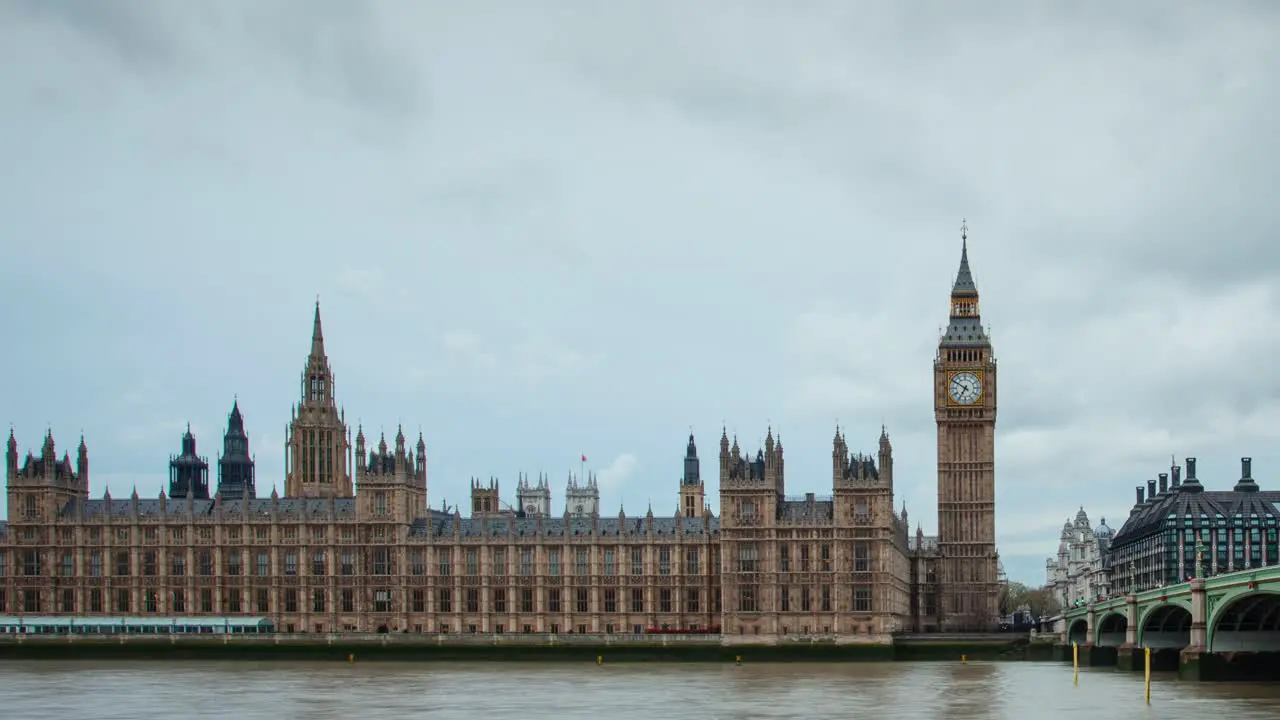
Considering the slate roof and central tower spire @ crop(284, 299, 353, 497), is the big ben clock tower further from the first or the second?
central tower spire @ crop(284, 299, 353, 497)

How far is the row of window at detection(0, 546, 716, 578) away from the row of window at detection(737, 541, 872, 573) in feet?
19.6

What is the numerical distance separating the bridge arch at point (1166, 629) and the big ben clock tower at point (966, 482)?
126ft

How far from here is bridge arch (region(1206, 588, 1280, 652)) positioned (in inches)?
3834

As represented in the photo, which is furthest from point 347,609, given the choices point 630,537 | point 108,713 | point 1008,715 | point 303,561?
point 1008,715

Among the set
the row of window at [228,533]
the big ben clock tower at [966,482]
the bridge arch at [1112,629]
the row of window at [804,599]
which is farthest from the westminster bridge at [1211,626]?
the row of window at [228,533]

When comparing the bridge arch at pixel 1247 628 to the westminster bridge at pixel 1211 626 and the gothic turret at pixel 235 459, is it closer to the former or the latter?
the westminster bridge at pixel 1211 626

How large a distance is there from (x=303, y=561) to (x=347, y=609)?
5356mm

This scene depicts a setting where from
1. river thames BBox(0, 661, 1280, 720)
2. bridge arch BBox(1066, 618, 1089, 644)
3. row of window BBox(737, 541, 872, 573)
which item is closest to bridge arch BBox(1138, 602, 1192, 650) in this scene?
river thames BBox(0, 661, 1280, 720)

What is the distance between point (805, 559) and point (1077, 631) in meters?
23.2

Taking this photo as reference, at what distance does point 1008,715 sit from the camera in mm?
80875

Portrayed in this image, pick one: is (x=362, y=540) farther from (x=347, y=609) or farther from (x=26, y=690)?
(x=26, y=690)

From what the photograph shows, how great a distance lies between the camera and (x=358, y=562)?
15762cm

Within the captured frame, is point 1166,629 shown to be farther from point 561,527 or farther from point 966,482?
point 561,527

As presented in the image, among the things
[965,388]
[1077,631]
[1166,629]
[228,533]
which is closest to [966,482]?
[965,388]
